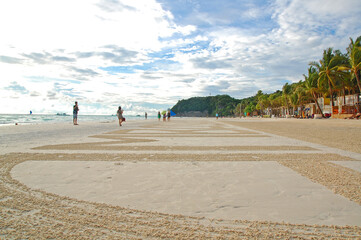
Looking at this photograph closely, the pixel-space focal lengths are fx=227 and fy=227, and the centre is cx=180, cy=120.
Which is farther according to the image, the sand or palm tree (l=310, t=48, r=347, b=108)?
palm tree (l=310, t=48, r=347, b=108)

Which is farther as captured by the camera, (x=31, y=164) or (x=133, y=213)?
(x=31, y=164)

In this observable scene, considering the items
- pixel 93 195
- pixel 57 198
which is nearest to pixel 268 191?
pixel 93 195

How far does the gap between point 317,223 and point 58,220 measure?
2527mm

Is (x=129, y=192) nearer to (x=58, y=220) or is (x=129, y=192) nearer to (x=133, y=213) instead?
(x=133, y=213)

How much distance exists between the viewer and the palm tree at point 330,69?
4144cm

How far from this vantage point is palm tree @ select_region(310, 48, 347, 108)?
41438 millimetres

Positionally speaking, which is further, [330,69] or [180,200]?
[330,69]

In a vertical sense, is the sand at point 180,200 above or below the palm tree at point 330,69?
below

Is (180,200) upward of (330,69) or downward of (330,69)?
downward

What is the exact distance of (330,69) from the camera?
135ft

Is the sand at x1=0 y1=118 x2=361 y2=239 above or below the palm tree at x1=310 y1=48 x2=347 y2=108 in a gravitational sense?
below

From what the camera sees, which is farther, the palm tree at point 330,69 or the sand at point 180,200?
the palm tree at point 330,69

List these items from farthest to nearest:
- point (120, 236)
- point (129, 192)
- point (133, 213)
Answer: point (129, 192)
point (133, 213)
point (120, 236)

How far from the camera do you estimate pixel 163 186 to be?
326 centimetres
